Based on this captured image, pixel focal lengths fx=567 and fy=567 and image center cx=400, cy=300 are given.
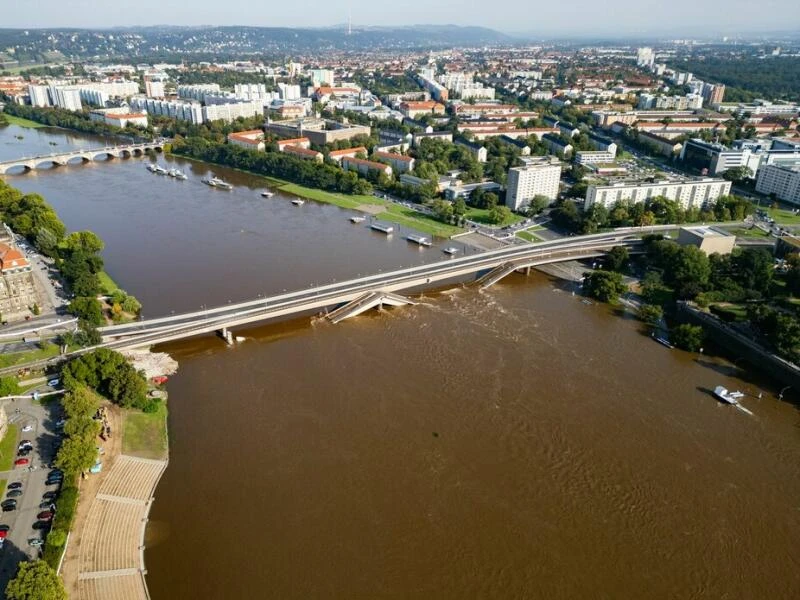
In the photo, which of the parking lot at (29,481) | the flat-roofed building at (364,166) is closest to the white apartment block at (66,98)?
the flat-roofed building at (364,166)

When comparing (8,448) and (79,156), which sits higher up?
(8,448)

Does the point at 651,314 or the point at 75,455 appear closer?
the point at 75,455

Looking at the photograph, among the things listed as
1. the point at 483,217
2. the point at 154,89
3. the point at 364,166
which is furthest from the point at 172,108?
the point at 483,217

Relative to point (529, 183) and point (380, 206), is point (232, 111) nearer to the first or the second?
point (380, 206)

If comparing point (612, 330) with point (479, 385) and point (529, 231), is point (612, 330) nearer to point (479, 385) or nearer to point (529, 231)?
point (479, 385)

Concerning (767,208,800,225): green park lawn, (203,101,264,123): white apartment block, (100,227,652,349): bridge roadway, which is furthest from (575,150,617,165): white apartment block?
(203,101,264,123): white apartment block

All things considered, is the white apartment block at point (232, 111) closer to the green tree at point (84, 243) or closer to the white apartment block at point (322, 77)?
the white apartment block at point (322, 77)
